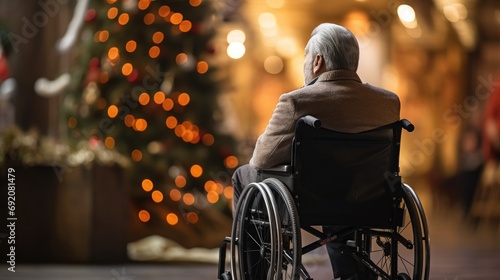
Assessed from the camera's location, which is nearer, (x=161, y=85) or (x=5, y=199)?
(x=5, y=199)

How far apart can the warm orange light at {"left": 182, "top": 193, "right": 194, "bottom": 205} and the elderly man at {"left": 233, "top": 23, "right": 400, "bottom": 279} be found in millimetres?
3213

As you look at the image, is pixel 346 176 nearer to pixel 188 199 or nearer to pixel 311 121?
pixel 311 121

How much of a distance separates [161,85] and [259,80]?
221 inches

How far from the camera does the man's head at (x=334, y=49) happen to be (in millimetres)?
3639

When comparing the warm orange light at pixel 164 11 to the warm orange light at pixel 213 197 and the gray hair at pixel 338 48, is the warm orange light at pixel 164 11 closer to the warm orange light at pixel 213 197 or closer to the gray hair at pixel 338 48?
the warm orange light at pixel 213 197

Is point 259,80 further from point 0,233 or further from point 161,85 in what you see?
point 0,233

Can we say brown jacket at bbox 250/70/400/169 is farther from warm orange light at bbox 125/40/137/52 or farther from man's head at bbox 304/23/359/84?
warm orange light at bbox 125/40/137/52

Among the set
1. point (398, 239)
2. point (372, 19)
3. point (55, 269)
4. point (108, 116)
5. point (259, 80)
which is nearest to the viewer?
point (398, 239)

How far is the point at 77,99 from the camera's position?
7105 mm

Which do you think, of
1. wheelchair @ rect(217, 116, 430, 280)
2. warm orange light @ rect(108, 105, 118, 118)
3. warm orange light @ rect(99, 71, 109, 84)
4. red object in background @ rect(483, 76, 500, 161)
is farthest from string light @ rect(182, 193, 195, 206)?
red object in background @ rect(483, 76, 500, 161)

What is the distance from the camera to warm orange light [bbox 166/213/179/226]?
6.86 metres

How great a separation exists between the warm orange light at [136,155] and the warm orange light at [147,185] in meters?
0.15

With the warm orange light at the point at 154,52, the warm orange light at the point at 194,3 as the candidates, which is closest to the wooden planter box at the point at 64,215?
the warm orange light at the point at 154,52

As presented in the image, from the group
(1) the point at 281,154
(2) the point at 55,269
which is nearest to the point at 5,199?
(2) the point at 55,269
